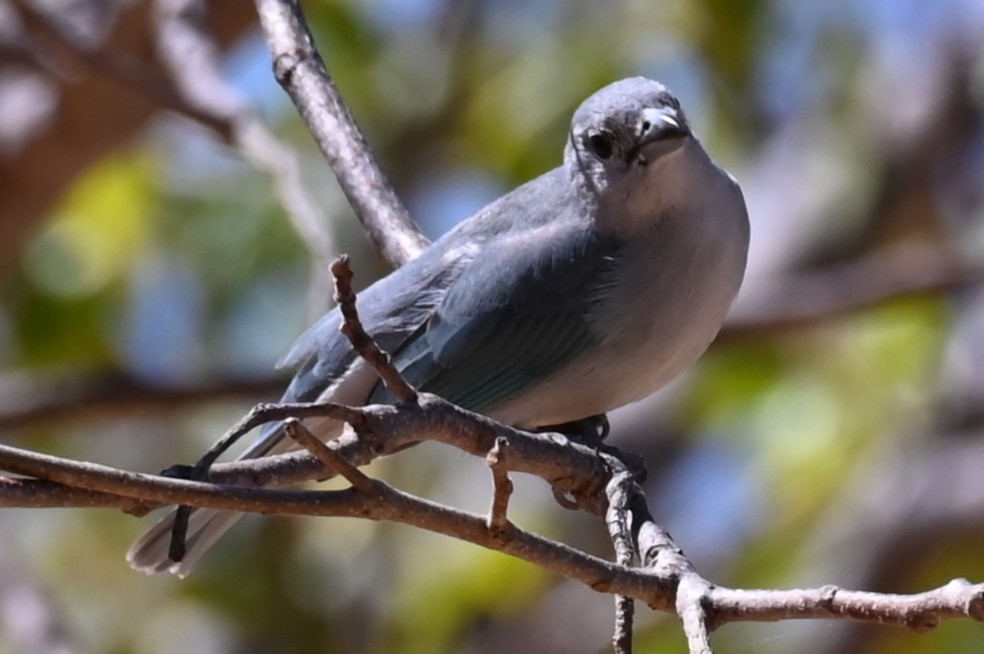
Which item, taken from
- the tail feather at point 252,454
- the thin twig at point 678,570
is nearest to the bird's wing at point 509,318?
the tail feather at point 252,454

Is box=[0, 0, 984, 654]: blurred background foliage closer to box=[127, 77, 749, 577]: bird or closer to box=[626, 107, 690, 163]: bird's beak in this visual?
box=[127, 77, 749, 577]: bird

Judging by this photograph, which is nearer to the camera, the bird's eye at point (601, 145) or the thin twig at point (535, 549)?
the thin twig at point (535, 549)

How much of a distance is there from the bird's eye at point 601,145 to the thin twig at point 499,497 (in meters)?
1.52

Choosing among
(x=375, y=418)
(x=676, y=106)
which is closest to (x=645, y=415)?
(x=676, y=106)

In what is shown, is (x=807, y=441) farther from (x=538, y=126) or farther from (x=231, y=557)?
(x=231, y=557)

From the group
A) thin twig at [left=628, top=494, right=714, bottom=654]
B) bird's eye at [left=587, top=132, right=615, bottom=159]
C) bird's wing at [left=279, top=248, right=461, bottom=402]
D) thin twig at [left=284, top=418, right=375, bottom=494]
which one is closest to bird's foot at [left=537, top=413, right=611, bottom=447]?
bird's wing at [left=279, top=248, right=461, bottom=402]

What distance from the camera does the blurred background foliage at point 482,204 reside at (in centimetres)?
546

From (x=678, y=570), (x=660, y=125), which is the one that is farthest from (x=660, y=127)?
(x=678, y=570)

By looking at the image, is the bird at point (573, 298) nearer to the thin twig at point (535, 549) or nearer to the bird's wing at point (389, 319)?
the bird's wing at point (389, 319)

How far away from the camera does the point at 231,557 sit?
620cm

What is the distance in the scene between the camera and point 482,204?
552cm

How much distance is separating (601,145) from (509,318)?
428 mm

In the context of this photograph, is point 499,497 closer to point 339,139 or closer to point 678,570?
point 678,570

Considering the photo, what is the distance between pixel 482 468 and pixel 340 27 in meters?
1.88
